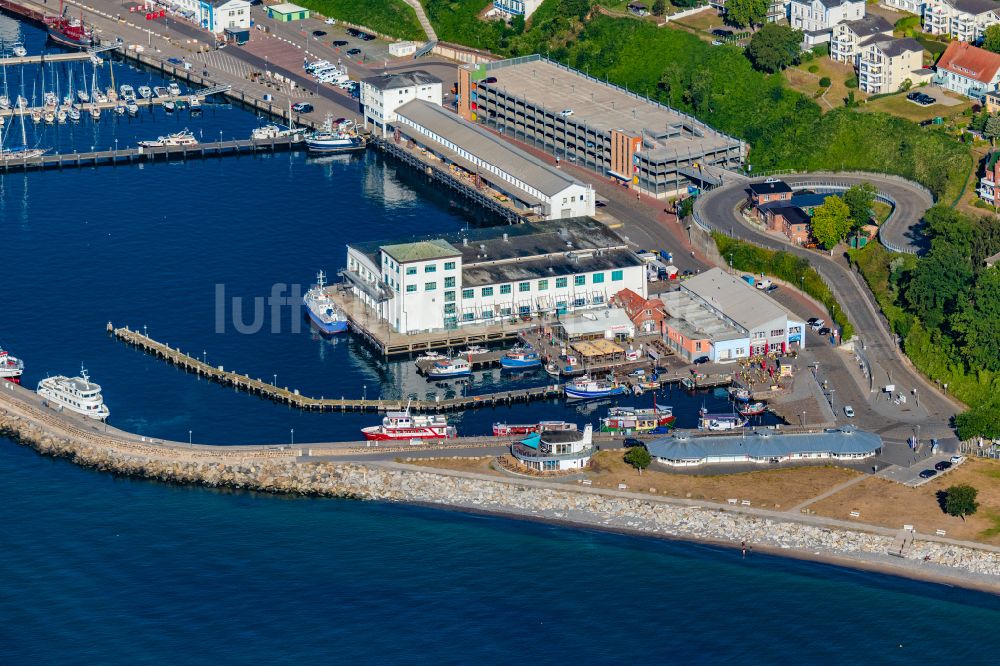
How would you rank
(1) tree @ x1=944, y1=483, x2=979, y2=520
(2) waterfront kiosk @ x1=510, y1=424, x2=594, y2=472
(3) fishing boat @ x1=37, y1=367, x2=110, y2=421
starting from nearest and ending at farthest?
(1) tree @ x1=944, y1=483, x2=979, y2=520
(2) waterfront kiosk @ x1=510, y1=424, x2=594, y2=472
(3) fishing boat @ x1=37, y1=367, x2=110, y2=421

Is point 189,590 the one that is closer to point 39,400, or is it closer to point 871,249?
point 39,400

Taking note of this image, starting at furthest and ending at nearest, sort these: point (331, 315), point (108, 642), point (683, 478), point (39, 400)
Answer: point (331, 315)
point (39, 400)
point (683, 478)
point (108, 642)

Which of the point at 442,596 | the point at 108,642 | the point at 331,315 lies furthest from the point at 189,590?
the point at 331,315

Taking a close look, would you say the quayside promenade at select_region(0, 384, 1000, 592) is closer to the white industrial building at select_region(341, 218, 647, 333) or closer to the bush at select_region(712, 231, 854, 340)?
the white industrial building at select_region(341, 218, 647, 333)

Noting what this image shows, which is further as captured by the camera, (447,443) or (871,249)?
(871,249)

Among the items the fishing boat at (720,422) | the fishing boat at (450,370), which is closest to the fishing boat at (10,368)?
the fishing boat at (450,370)

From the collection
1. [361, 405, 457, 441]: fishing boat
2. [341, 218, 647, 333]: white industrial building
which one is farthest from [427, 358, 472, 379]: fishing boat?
[361, 405, 457, 441]: fishing boat

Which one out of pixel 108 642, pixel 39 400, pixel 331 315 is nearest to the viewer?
pixel 108 642
